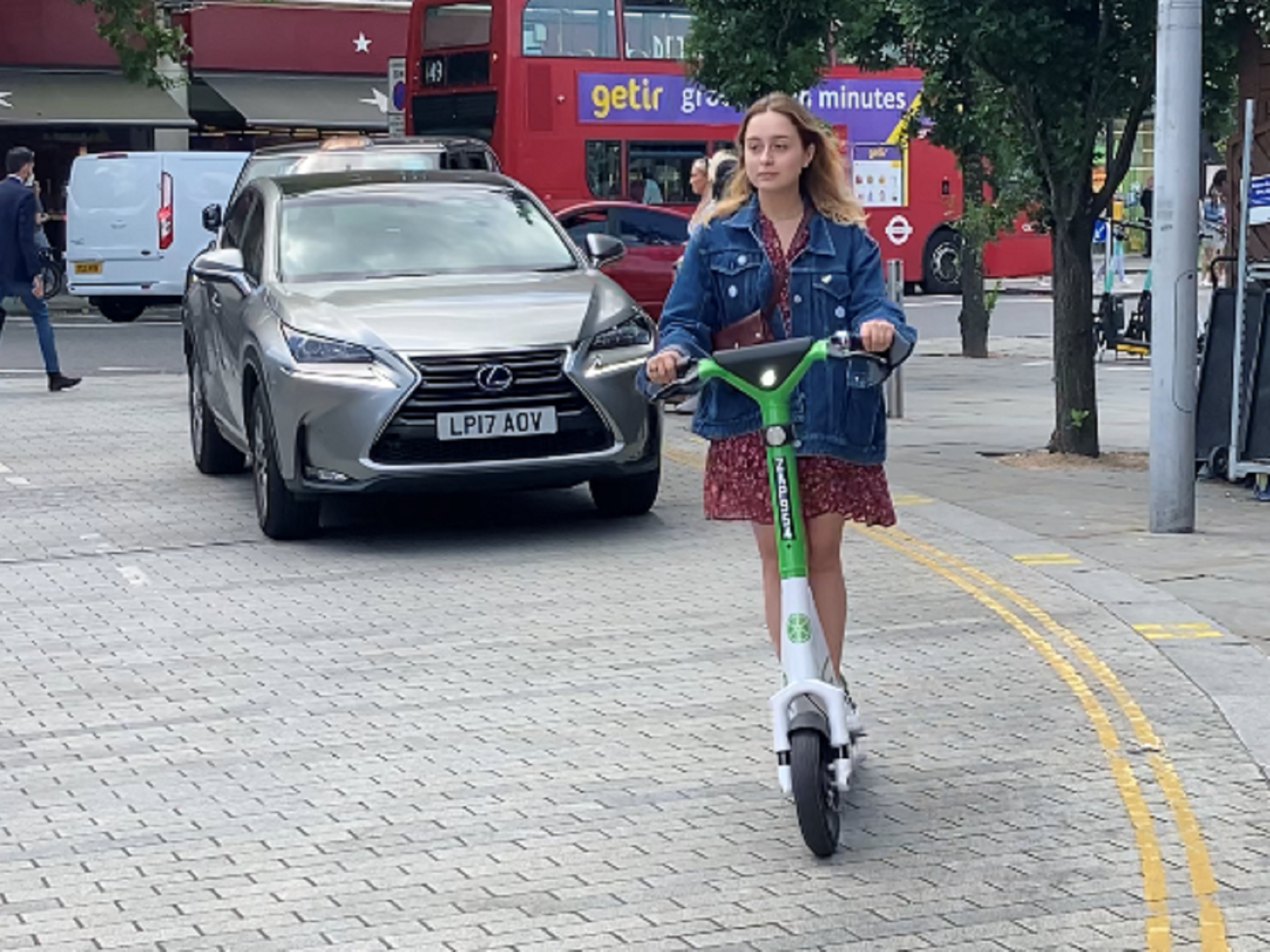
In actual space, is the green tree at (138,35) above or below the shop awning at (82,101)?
above

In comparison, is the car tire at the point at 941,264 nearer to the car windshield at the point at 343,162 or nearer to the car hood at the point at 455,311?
the car windshield at the point at 343,162

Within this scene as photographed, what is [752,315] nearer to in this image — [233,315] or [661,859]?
[661,859]

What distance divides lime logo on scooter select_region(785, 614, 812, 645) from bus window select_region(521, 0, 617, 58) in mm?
22356

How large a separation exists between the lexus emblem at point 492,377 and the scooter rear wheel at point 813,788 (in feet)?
15.1

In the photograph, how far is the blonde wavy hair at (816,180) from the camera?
5898 millimetres

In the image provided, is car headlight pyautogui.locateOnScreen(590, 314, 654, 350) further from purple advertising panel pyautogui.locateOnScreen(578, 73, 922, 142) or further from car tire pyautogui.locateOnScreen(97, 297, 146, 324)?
car tire pyautogui.locateOnScreen(97, 297, 146, 324)

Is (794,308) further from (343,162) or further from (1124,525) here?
(343,162)

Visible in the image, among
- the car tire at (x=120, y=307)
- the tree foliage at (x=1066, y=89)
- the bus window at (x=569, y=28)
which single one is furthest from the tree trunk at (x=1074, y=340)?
the car tire at (x=120, y=307)

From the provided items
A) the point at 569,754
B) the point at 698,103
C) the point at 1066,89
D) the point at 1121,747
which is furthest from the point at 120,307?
the point at 1121,747

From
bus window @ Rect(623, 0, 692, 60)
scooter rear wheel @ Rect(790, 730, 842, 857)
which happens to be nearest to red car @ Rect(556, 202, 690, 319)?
bus window @ Rect(623, 0, 692, 60)

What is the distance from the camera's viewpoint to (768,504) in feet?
19.2

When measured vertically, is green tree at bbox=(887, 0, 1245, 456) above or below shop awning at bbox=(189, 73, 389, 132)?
below

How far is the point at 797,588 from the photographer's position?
5.63 metres

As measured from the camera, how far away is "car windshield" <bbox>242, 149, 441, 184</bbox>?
15.8 meters
